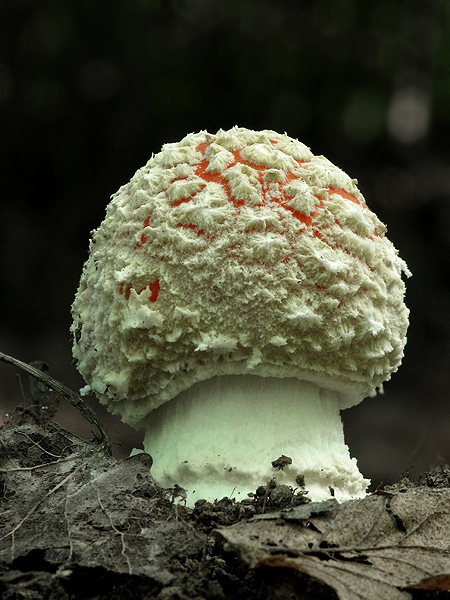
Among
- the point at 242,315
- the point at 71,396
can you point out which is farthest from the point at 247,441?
the point at 71,396

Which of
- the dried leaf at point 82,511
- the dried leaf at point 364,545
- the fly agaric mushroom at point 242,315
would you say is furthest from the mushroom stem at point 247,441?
the dried leaf at point 364,545

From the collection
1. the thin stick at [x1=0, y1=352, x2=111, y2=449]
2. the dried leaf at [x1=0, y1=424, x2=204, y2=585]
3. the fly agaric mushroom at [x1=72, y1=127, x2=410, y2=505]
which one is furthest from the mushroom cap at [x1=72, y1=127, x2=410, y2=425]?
the dried leaf at [x1=0, y1=424, x2=204, y2=585]

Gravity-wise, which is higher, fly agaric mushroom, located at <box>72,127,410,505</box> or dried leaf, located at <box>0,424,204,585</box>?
fly agaric mushroom, located at <box>72,127,410,505</box>

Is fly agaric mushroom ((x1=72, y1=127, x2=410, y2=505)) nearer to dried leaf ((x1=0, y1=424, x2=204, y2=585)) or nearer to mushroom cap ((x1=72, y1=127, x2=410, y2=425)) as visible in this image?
mushroom cap ((x1=72, y1=127, x2=410, y2=425))

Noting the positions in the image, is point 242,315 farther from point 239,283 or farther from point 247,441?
point 247,441

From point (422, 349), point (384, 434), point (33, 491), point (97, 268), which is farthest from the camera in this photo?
point (384, 434)

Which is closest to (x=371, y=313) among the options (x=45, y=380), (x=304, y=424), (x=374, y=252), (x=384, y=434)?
(x=374, y=252)

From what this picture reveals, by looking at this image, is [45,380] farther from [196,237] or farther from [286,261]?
[286,261]
